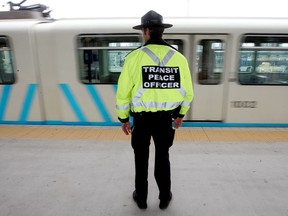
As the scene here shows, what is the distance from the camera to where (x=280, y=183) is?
2689 millimetres

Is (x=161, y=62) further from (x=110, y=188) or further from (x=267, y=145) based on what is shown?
(x=267, y=145)

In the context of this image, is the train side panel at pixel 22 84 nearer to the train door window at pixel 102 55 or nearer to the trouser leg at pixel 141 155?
the train door window at pixel 102 55

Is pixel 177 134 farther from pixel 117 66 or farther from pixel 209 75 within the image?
pixel 117 66

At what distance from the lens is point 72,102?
4.96m

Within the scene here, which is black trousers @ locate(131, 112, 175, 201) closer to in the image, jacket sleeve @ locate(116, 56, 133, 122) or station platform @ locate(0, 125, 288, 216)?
jacket sleeve @ locate(116, 56, 133, 122)

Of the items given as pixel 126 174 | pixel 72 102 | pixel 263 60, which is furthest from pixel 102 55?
pixel 263 60

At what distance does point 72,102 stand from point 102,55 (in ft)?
3.85

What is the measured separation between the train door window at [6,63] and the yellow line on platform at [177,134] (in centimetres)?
106

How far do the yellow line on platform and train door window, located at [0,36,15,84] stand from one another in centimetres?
106

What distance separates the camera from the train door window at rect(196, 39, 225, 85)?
4680 mm

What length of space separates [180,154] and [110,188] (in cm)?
126

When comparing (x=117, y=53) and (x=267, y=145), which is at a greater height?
(x=117, y=53)

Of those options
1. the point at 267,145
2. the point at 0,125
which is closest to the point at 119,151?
the point at 267,145

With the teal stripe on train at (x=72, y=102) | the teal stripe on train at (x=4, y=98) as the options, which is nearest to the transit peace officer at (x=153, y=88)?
the teal stripe on train at (x=72, y=102)
